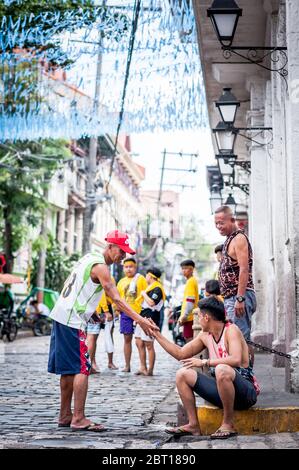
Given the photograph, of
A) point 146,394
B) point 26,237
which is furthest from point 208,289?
point 26,237

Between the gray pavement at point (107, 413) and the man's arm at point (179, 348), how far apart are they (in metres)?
0.65

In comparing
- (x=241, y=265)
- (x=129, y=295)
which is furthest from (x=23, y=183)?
(x=241, y=265)

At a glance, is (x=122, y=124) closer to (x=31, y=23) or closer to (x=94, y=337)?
(x=31, y=23)

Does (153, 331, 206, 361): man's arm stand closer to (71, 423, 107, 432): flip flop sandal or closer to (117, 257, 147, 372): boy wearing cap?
(71, 423, 107, 432): flip flop sandal

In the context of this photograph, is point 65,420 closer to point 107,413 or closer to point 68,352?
point 68,352

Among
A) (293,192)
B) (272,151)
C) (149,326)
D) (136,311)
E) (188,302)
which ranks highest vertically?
(272,151)

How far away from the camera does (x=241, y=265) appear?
789 cm

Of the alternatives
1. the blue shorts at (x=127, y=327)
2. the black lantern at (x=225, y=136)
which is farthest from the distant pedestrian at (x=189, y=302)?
the black lantern at (x=225, y=136)

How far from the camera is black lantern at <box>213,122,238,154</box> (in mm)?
13387

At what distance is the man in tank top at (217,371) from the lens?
6.15m

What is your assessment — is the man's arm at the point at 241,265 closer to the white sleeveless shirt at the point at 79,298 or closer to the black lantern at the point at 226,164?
the white sleeveless shirt at the point at 79,298

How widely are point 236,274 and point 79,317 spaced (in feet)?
6.74

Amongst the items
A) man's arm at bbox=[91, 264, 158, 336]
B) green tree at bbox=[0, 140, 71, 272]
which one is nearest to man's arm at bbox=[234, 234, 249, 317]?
man's arm at bbox=[91, 264, 158, 336]

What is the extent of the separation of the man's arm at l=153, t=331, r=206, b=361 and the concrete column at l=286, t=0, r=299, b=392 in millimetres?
1359
